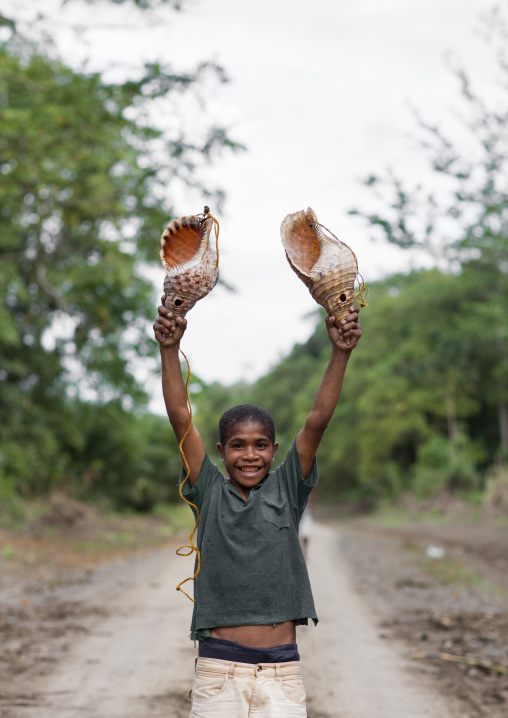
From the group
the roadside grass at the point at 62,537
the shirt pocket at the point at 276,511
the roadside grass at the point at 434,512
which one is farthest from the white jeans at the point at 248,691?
the roadside grass at the point at 434,512

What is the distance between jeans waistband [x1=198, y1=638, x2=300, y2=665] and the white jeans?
0.02 meters

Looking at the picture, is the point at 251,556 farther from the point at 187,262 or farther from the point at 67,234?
the point at 67,234

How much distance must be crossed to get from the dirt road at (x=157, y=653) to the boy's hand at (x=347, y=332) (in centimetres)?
273

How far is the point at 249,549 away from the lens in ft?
9.70

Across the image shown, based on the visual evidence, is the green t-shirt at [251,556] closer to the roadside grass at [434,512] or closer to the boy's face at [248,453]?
the boy's face at [248,453]

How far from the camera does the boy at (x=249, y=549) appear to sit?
2.88 meters

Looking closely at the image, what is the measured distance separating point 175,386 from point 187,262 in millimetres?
483

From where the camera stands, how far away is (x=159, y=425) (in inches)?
1380

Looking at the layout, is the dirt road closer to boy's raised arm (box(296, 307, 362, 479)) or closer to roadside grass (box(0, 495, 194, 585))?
roadside grass (box(0, 495, 194, 585))

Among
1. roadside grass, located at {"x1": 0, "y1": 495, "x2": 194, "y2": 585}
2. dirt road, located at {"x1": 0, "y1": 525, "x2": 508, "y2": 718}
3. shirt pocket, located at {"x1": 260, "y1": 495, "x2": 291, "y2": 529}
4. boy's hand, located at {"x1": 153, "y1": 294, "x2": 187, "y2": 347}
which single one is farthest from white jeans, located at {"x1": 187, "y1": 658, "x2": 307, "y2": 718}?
roadside grass, located at {"x1": 0, "y1": 495, "x2": 194, "y2": 585}

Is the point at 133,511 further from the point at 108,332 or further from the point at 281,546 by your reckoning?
the point at 281,546

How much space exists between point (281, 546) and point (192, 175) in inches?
451

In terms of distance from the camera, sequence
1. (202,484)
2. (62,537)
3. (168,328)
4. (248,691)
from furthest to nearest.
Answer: (62,537), (202,484), (168,328), (248,691)

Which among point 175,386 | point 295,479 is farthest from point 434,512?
point 175,386
